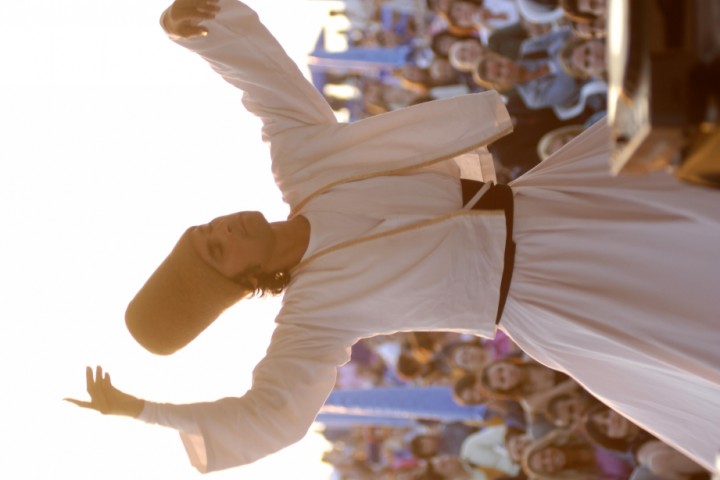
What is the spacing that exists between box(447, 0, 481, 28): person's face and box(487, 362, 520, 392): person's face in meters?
2.82

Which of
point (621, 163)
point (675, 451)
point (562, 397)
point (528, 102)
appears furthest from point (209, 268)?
point (528, 102)

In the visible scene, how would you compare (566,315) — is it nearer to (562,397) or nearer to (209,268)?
(209,268)

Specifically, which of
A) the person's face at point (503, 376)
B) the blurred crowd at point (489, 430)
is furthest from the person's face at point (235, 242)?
the person's face at point (503, 376)

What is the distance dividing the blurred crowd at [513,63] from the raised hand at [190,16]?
2.91 meters

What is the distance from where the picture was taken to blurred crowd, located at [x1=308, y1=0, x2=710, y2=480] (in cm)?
489

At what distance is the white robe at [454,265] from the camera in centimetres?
233

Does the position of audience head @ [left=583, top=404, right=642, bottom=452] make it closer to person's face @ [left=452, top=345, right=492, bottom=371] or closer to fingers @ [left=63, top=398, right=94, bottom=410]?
person's face @ [left=452, top=345, right=492, bottom=371]

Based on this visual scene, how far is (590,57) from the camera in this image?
521cm

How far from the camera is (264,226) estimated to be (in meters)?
2.65

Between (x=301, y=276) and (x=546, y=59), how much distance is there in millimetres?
3684

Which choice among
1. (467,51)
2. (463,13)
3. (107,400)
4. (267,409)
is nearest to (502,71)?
(467,51)

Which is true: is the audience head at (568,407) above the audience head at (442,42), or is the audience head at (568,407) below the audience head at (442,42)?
Result: below

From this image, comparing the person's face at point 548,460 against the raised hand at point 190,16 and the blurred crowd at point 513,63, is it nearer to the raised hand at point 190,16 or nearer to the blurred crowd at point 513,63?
the blurred crowd at point 513,63

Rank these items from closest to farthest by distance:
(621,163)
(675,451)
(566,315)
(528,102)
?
(621,163) < (566,315) < (675,451) < (528,102)
